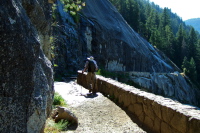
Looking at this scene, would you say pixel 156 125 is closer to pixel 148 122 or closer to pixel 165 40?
pixel 148 122

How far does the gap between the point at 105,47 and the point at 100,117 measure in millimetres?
25654

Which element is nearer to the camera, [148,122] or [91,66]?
[148,122]

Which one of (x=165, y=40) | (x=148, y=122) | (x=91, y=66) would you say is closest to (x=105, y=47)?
(x=91, y=66)

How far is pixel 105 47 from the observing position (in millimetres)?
→ 31438

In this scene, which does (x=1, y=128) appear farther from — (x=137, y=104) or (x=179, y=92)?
(x=179, y=92)

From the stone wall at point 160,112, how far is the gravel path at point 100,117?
0.29 meters

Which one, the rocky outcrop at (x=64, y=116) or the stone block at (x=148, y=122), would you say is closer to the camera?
the stone block at (x=148, y=122)

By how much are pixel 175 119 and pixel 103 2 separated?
3741 centimetres

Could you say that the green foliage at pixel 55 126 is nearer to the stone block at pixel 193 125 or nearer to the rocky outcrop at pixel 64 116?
the rocky outcrop at pixel 64 116

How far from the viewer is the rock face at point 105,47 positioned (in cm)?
2242

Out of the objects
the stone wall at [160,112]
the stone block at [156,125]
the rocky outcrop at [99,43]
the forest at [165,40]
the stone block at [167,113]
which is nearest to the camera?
the stone wall at [160,112]

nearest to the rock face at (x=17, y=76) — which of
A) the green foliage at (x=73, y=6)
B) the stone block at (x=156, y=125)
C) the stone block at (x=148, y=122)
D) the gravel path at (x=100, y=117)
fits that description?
the green foliage at (x=73, y=6)

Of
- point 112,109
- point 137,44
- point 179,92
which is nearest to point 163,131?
point 112,109

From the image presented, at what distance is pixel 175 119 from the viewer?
4113 mm
